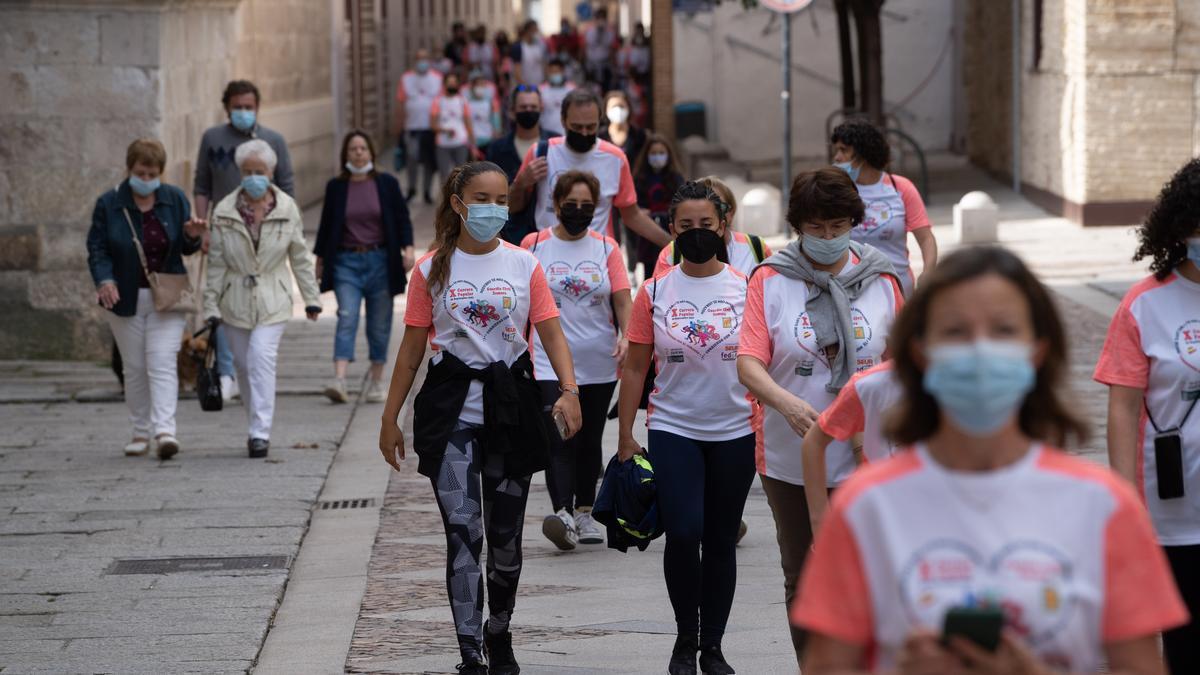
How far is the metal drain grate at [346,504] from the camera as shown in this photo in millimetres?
9109

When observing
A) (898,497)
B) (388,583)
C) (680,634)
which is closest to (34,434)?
(388,583)

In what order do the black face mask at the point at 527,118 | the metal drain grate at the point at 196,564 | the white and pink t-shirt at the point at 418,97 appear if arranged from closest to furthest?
the metal drain grate at the point at 196,564, the black face mask at the point at 527,118, the white and pink t-shirt at the point at 418,97

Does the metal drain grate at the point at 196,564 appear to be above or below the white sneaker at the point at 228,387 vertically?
below

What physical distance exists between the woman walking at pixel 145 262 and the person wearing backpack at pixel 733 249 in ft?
13.4

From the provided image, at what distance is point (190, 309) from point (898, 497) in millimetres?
7799

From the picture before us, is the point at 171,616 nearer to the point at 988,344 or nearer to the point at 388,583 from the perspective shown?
the point at 388,583

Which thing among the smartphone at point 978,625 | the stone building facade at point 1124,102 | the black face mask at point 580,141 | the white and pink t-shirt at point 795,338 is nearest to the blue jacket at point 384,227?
the black face mask at point 580,141

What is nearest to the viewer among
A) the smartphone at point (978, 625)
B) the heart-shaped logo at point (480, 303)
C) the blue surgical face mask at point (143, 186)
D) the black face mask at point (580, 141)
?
the smartphone at point (978, 625)

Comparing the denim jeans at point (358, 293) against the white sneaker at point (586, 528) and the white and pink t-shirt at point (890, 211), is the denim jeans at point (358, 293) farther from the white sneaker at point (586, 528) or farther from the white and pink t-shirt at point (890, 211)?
the white and pink t-shirt at point (890, 211)

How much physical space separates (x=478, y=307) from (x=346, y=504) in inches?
133

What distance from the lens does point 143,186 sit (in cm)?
993

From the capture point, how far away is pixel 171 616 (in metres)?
6.98

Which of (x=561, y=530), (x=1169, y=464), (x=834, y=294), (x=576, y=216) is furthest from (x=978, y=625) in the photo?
(x=561, y=530)

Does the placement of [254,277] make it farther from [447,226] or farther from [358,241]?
[447,226]
